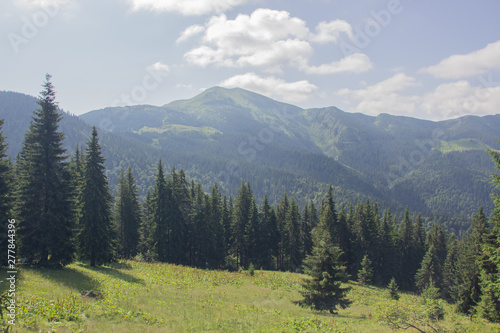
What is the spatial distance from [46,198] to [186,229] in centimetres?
2668

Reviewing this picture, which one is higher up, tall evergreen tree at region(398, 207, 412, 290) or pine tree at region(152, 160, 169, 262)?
pine tree at region(152, 160, 169, 262)

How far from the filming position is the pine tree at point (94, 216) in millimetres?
26906

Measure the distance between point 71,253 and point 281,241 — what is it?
4108cm

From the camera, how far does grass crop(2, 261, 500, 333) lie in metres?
11.9

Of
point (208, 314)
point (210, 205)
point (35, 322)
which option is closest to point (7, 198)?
point (35, 322)

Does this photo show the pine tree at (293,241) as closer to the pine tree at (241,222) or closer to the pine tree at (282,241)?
the pine tree at (282,241)

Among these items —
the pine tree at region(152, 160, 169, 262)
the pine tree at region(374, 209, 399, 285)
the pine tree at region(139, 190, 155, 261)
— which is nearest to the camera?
the pine tree at region(152, 160, 169, 262)

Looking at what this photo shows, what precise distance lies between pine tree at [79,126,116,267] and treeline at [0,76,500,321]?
98 millimetres

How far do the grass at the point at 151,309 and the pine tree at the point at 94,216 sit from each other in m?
2.18

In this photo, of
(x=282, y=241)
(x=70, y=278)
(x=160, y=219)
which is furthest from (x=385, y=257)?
(x=70, y=278)

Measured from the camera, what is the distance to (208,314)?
637 inches

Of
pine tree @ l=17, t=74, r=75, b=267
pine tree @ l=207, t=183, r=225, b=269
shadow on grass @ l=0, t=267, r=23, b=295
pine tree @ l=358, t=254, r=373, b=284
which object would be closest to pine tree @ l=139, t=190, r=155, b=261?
pine tree @ l=207, t=183, r=225, b=269

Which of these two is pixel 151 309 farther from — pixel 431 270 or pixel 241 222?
pixel 431 270

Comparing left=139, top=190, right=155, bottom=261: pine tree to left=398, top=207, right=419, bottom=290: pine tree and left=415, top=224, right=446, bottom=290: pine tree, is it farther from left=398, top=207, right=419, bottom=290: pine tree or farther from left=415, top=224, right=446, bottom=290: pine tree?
left=398, top=207, right=419, bottom=290: pine tree
